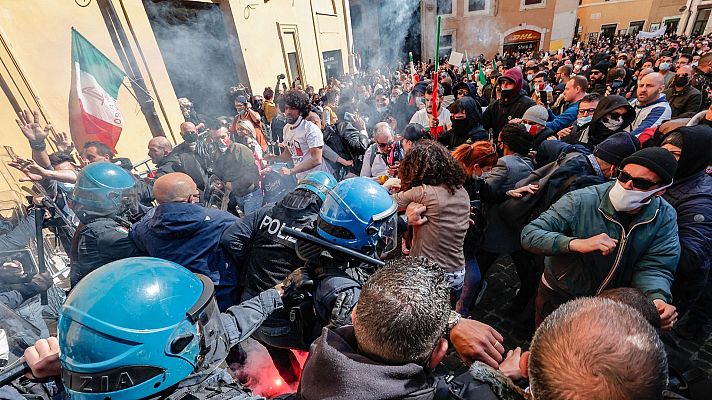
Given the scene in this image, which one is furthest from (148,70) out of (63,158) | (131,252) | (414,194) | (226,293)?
(414,194)

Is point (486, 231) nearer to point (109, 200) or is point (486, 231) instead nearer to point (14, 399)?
point (14, 399)

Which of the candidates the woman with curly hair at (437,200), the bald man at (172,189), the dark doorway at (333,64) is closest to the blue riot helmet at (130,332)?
the bald man at (172,189)

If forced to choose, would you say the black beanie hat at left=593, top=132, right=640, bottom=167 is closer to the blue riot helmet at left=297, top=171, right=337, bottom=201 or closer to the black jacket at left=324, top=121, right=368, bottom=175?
the blue riot helmet at left=297, top=171, right=337, bottom=201

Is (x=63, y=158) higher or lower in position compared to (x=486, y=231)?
higher

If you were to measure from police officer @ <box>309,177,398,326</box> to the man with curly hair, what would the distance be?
8.48 feet

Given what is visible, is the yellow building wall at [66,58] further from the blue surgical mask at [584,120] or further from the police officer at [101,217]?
the blue surgical mask at [584,120]

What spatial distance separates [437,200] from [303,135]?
260 cm

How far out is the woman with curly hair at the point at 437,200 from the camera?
2.32 metres

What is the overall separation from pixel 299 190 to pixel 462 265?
1.37m

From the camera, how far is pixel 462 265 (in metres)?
2.52

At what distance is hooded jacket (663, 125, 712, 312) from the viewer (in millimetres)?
2104

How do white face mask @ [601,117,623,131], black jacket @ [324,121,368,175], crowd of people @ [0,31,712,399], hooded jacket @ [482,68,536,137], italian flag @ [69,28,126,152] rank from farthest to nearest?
italian flag @ [69,28,126,152], hooded jacket @ [482,68,536,137], black jacket @ [324,121,368,175], white face mask @ [601,117,623,131], crowd of people @ [0,31,712,399]

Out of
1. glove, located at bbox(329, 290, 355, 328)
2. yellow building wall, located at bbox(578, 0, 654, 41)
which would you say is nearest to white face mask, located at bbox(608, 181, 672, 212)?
glove, located at bbox(329, 290, 355, 328)

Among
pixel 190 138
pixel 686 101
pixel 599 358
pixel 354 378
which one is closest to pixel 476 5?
pixel 686 101
